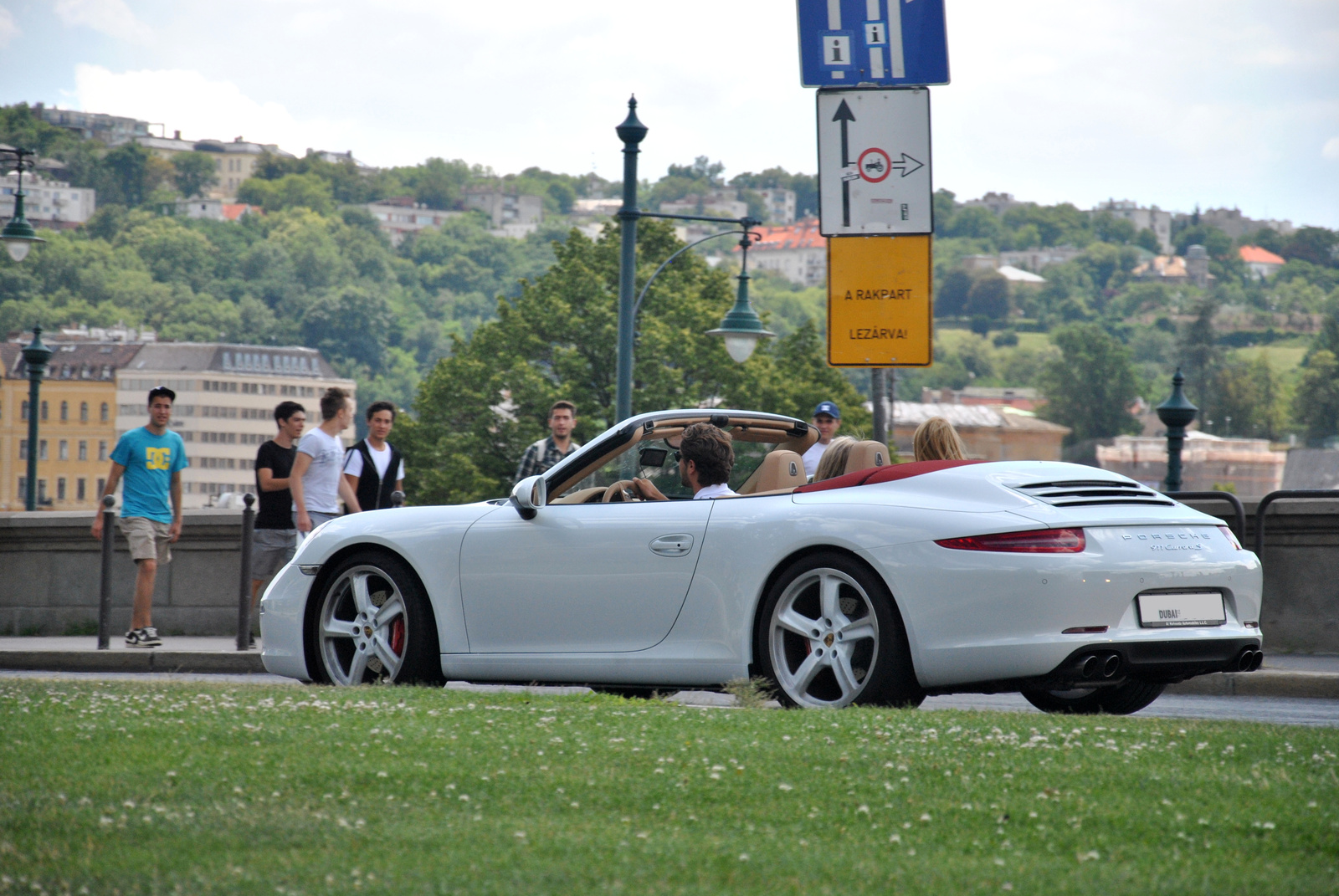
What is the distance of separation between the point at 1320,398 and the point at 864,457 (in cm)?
18490

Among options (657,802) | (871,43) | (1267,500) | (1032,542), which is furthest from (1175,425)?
(657,802)

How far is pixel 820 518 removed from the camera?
651 centimetres

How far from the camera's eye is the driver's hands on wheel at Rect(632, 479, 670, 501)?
301 inches

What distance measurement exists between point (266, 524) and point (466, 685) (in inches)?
110

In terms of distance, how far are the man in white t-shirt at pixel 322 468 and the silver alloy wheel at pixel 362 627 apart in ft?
11.9

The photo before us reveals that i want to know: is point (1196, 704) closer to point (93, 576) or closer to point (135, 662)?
point (135, 662)

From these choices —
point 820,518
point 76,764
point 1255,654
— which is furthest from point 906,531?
point 76,764

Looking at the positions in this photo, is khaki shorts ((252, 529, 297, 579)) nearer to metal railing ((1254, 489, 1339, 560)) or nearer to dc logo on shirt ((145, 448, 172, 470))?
dc logo on shirt ((145, 448, 172, 470))

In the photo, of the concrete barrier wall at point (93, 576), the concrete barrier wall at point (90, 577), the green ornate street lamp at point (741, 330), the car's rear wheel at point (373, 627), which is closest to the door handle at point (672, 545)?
the car's rear wheel at point (373, 627)

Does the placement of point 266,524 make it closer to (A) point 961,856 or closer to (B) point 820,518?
(B) point 820,518

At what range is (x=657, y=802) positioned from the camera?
14.4ft

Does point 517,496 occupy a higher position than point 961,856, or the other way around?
point 517,496

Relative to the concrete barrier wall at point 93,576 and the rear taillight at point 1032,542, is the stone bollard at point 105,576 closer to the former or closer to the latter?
the concrete barrier wall at point 93,576

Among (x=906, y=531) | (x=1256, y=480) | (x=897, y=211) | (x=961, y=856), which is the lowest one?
(x=961, y=856)
